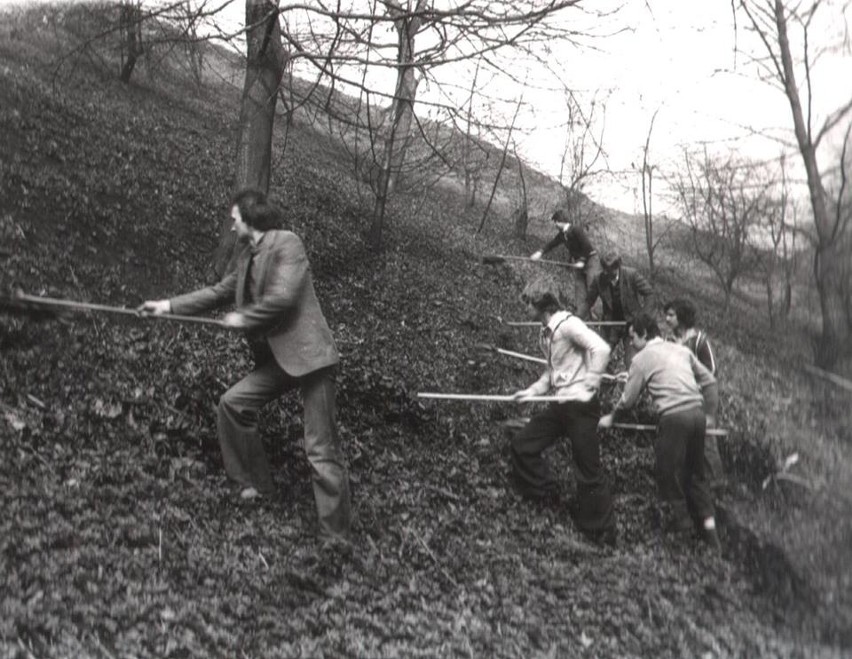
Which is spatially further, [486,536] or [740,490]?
[740,490]

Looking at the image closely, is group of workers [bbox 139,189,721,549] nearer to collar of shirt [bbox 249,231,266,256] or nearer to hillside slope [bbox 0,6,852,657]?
collar of shirt [bbox 249,231,266,256]

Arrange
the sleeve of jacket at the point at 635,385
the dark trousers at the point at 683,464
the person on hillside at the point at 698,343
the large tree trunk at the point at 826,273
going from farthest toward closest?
the person on hillside at the point at 698,343 < the sleeve of jacket at the point at 635,385 < the dark trousers at the point at 683,464 < the large tree trunk at the point at 826,273

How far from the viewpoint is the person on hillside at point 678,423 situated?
6.02 m

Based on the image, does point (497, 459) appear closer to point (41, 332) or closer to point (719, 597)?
point (719, 597)

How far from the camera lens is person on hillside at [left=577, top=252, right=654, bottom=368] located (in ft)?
31.2

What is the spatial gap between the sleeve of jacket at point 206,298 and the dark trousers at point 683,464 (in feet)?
11.4

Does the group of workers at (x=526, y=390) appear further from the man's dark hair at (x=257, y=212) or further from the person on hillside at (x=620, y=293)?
the person on hillside at (x=620, y=293)

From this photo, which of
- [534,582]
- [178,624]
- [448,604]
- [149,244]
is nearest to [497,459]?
[534,582]

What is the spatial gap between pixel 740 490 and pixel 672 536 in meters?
1.92

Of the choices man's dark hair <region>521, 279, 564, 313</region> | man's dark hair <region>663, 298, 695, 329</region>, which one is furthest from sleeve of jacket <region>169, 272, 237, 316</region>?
man's dark hair <region>663, 298, 695, 329</region>

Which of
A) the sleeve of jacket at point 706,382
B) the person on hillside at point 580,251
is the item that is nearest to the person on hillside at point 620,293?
the person on hillside at point 580,251

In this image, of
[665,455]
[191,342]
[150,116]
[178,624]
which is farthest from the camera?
[150,116]

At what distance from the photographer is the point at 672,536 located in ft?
20.7

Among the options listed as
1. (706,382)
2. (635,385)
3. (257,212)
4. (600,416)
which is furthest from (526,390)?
(257,212)
